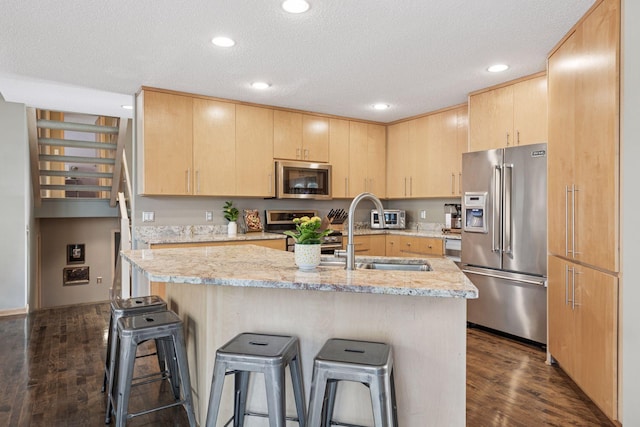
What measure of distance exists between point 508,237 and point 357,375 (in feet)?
8.27

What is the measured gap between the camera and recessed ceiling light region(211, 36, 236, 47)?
2.85m

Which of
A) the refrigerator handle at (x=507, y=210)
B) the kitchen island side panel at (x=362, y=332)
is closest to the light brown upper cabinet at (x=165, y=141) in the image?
the kitchen island side panel at (x=362, y=332)

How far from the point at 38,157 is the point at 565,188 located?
5647mm

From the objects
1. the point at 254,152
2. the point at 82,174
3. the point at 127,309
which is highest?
the point at 254,152

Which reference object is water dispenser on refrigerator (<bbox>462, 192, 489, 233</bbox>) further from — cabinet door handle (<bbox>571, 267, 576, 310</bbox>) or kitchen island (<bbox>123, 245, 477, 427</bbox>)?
kitchen island (<bbox>123, 245, 477, 427</bbox>)

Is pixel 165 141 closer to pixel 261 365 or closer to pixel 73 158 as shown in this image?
pixel 73 158

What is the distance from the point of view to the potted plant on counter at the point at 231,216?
15.1 feet

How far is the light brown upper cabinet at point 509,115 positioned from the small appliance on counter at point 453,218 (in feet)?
3.28

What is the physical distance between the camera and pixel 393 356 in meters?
1.77

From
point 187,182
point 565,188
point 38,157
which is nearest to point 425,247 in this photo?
point 565,188

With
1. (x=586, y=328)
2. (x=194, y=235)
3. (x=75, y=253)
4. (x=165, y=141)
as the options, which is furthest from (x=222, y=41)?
(x=75, y=253)

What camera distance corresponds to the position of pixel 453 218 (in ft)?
15.6

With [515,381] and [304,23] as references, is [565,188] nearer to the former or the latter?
[515,381]

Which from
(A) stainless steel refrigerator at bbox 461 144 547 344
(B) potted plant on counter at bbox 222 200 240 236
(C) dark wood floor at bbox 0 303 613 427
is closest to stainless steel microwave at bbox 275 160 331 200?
(B) potted plant on counter at bbox 222 200 240 236
